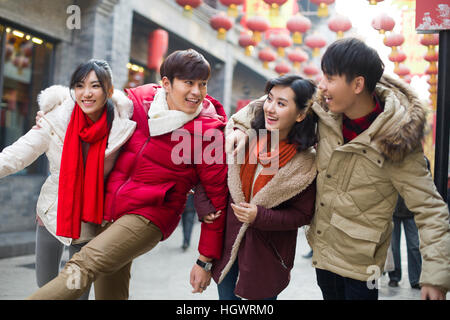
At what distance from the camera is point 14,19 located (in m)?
7.32

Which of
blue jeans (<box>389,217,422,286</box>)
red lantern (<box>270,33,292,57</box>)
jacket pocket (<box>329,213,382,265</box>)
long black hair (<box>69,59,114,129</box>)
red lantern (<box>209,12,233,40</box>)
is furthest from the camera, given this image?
red lantern (<box>270,33,292,57</box>)

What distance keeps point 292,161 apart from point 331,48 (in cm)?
63

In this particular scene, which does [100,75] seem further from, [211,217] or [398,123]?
[398,123]

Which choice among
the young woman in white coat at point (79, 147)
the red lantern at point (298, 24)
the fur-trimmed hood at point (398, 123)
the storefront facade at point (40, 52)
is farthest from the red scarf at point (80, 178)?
the red lantern at point (298, 24)

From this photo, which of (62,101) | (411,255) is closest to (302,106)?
(62,101)

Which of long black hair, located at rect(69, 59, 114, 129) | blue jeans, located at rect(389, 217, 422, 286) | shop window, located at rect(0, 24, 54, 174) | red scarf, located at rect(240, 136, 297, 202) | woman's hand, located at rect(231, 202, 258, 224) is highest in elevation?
shop window, located at rect(0, 24, 54, 174)

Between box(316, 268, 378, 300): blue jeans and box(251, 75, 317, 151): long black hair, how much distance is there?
0.76 metres

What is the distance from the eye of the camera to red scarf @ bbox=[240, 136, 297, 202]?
2432mm

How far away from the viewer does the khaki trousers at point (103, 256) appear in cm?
211

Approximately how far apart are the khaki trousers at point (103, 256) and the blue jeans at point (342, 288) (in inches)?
38.6

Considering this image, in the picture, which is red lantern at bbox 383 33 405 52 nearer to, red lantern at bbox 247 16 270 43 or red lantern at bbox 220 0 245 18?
red lantern at bbox 247 16 270 43

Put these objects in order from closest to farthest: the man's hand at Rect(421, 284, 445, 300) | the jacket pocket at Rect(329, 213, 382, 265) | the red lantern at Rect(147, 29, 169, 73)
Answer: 1. the man's hand at Rect(421, 284, 445, 300)
2. the jacket pocket at Rect(329, 213, 382, 265)
3. the red lantern at Rect(147, 29, 169, 73)

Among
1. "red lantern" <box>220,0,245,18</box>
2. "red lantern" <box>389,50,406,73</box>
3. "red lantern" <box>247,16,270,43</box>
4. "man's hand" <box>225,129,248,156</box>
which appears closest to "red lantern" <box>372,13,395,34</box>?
"red lantern" <box>389,50,406,73</box>

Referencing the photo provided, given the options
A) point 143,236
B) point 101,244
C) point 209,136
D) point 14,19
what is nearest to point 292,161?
point 209,136
